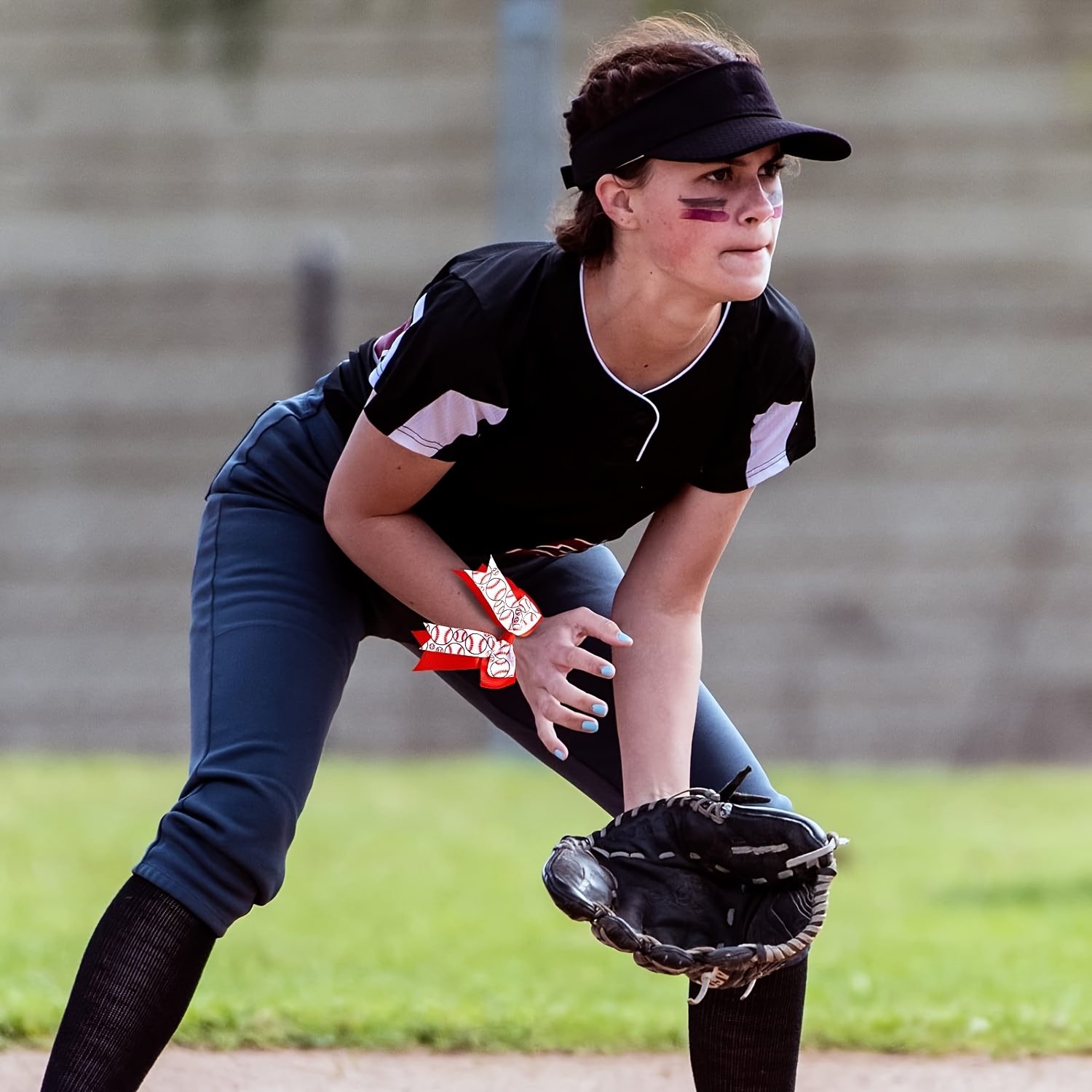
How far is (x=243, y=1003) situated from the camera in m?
3.61

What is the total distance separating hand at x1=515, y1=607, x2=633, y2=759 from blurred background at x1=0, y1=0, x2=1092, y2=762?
5.99 metres

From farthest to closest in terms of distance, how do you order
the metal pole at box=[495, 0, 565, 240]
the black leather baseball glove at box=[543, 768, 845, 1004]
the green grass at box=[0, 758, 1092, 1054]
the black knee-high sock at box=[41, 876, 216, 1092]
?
1. the metal pole at box=[495, 0, 565, 240]
2. the green grass at box=[0, 758, 1092, 1054]
3. the black leather baseball glove at box=[543, 768, 845, 1004]
4. the black knee-high sock at box=[41, 876, 216, 1092]

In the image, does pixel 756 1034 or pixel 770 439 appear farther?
pixel 770 439

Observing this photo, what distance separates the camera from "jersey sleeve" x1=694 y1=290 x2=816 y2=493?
2.37m

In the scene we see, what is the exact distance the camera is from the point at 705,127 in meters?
2.18

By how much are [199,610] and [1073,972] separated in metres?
2.70

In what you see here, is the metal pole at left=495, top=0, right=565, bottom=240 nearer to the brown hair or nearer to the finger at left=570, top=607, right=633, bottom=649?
the brown hair

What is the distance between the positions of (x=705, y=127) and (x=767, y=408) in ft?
1.39

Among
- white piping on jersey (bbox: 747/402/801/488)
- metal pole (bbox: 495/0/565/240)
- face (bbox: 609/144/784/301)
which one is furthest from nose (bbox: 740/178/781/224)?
metal pole (bbox: 495/0/565/240)

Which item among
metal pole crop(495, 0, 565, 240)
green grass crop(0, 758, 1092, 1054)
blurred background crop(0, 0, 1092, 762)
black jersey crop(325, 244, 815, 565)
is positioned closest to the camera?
black jersey crop(325, 244, 815, 565)

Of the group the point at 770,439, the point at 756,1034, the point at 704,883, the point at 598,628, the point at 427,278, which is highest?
the point at 770,439

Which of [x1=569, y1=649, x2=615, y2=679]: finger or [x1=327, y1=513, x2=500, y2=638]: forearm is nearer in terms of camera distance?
[x1=569, y1=649, x2=615, y2=679]: finger

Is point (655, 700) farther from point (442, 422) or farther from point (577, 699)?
point (442, 422)

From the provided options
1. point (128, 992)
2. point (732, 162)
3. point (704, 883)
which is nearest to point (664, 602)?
point (704, 883)
